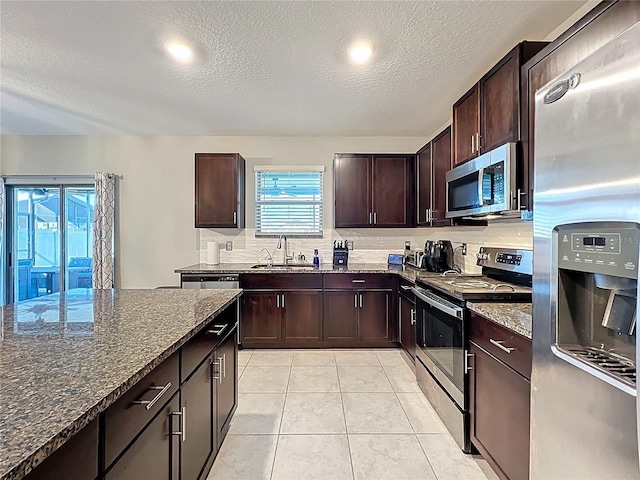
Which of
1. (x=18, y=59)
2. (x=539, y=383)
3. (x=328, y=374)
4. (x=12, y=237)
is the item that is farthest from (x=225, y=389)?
(x=12, y=237)

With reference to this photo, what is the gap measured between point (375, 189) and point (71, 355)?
137 inches

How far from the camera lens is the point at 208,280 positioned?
12.1 feet

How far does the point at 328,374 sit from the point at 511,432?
1.81 meters

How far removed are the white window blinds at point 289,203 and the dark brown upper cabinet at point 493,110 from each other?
6.91 feet

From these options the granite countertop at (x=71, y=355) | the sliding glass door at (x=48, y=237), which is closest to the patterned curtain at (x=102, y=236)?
the sliding glass door at (x=48, y=237)

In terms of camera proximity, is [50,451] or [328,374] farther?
[328,374]

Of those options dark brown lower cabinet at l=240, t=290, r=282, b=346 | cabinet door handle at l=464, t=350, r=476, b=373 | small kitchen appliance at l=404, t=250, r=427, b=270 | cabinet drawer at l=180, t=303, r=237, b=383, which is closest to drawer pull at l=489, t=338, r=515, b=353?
cabinet door handle at l=464, t=350, r=476, b=373

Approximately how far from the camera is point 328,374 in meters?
3.11

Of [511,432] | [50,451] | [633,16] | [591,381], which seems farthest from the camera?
[511,432]

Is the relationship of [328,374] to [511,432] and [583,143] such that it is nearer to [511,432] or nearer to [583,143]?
[511,432]

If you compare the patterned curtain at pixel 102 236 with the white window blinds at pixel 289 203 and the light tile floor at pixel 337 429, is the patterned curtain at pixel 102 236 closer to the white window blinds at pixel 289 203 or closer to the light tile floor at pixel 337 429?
the white window blinds at pixel 289 203

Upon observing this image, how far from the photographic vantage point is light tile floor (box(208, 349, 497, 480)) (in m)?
1.85

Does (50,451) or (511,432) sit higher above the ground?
(50,451)

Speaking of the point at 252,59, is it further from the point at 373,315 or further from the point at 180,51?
the point at 373,315
